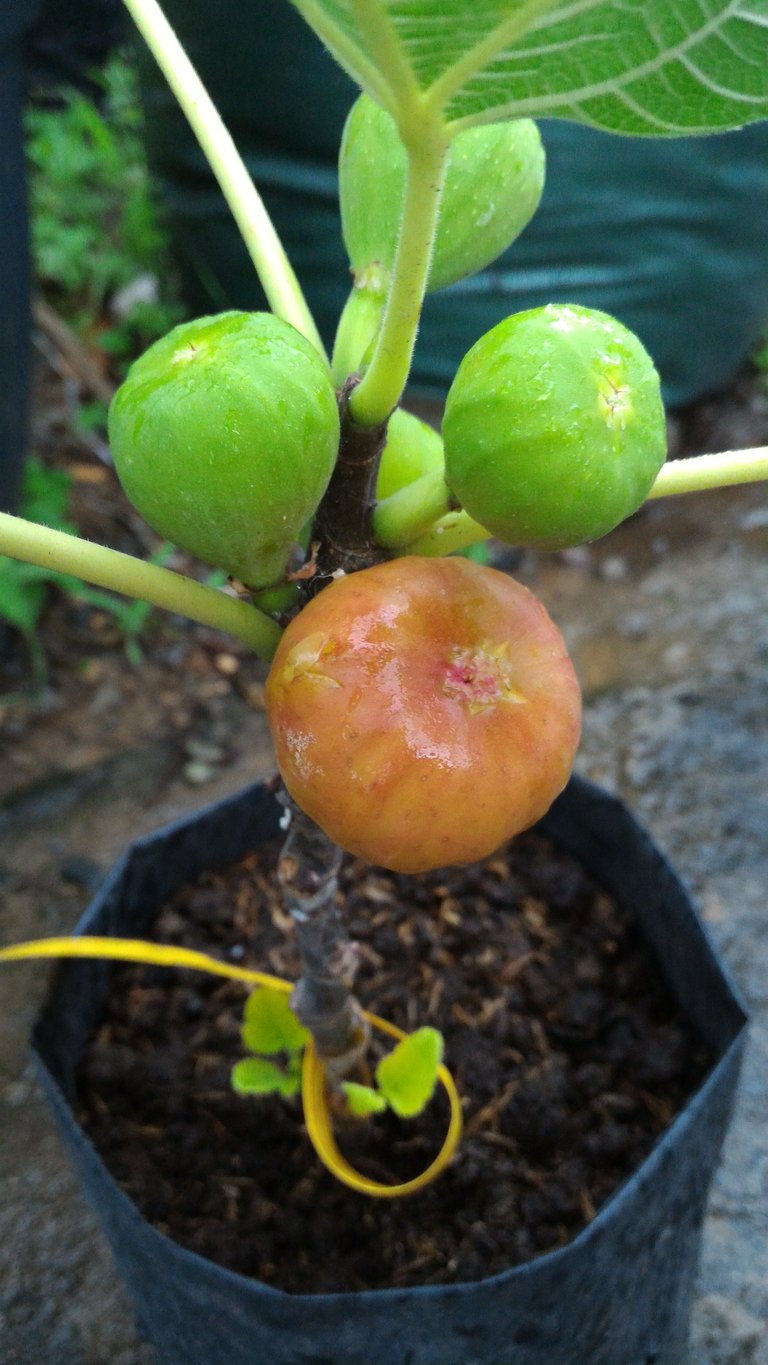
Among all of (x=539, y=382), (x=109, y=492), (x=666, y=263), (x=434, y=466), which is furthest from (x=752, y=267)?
(x=539, y=382)

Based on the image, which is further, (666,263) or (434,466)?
(666,263)

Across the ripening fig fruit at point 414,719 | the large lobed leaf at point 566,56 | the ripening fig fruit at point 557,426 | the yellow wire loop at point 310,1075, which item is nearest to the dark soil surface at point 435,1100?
the yellow wire loop at point 310,1075

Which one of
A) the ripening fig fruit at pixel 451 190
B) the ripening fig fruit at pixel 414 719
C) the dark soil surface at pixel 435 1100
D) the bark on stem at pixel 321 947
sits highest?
the ripening fig fruit at pixel 451 190

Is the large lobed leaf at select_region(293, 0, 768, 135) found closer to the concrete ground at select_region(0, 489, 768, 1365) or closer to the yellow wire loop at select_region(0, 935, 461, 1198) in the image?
the yellow wire loop at select_region(0, 935, 461, 1198)

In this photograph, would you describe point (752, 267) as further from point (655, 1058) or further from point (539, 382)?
point (539, 382)

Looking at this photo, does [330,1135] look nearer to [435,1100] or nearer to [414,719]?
[435,1100]

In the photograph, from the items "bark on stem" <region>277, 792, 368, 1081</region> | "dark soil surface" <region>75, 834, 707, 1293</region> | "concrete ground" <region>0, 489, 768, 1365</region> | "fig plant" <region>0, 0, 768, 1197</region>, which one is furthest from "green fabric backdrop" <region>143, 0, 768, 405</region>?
"bark on stem" <region>277, 792, 368, 1081</region>

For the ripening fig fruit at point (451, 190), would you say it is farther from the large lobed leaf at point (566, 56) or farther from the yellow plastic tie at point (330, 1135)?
the yellow plastic tie at point (330, 1135)
